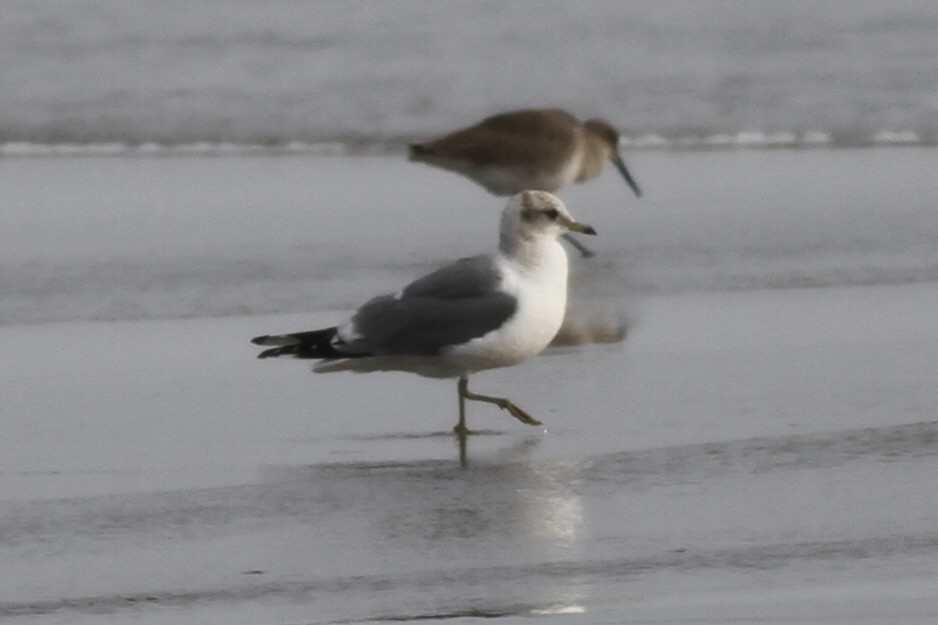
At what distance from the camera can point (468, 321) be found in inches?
229

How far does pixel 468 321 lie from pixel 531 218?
1.39 feet

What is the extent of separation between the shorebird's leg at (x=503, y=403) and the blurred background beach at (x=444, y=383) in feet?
0.22

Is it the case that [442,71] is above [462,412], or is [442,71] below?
above

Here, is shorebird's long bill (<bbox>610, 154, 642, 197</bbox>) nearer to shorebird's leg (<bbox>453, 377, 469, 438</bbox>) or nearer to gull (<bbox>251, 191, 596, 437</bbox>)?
gull (<bbox>251, 191, 596, 437</bbox>)

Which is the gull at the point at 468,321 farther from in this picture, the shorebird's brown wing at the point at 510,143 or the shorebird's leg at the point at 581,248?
the shorebird's brown wing at the point at 510,143

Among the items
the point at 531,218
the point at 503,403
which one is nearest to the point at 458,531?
the point at 503,403

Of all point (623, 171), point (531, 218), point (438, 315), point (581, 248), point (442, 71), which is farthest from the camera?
point (442, 71)

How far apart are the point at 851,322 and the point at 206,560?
139 inches

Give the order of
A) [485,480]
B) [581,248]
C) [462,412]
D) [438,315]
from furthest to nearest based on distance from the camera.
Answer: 1. [581,248]
2. [438,315]
3. [462,412]
4. [485,480]

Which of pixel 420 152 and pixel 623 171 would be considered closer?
pixel 420 152

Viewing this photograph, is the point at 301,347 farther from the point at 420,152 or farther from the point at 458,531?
the point at 420,152

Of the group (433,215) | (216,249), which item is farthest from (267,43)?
(216,249)

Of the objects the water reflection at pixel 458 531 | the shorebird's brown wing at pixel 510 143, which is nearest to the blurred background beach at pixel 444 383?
the water reflection at pixel 458 531

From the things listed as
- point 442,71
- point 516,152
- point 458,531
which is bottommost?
point 458,531
